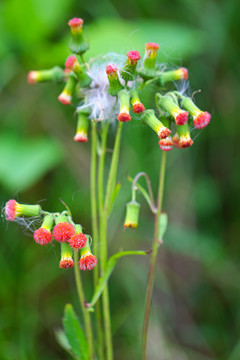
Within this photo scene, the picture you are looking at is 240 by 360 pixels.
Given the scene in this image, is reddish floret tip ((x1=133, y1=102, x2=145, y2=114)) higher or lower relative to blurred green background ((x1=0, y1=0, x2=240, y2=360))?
higher

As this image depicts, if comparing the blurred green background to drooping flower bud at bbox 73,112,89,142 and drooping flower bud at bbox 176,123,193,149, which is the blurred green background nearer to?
drooping flower bud at bbox 73,112,89,142

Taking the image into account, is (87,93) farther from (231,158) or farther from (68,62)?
(231,158)

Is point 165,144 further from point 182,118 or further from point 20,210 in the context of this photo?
point 20,210

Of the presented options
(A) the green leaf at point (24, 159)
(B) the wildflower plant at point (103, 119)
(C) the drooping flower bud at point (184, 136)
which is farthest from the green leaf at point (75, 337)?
(A) the green leaf at point (24, 159)

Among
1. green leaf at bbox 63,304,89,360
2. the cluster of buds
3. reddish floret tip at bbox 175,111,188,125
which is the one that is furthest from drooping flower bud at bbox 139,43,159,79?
green leaf at bbox 63,304,89,360

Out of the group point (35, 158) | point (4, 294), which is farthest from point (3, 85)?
point (4, 294)

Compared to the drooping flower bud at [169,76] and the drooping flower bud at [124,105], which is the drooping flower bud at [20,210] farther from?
the drooping flower bud at [169,76]

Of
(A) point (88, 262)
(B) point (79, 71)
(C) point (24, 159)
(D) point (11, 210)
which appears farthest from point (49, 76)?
(C) point (24, 159)
